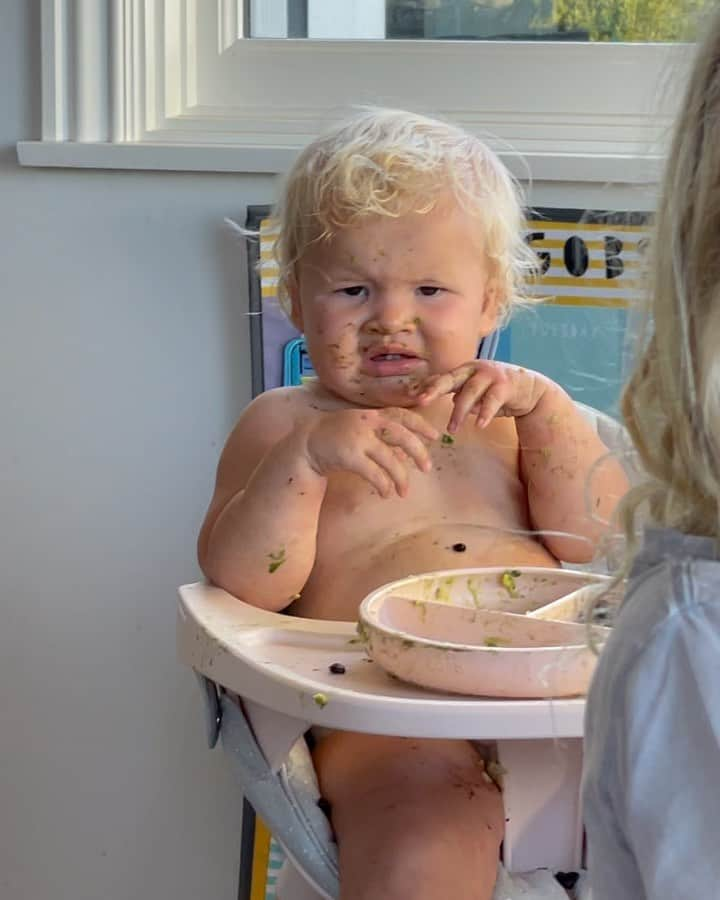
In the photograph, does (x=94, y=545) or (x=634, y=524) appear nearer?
(x=634, y=524)

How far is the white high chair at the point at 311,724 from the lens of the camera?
814mm

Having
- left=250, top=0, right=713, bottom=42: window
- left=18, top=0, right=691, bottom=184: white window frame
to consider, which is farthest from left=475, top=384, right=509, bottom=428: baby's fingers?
left=250, top=0, right=713, bottom=42: window

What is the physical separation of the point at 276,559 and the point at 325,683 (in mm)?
225

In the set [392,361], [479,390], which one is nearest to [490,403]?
[479,390]

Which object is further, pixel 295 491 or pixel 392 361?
pixel 392 361

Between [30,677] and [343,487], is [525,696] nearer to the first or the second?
[343,487]

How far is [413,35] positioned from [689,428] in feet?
3.66

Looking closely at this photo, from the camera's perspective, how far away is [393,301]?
1.14 meters

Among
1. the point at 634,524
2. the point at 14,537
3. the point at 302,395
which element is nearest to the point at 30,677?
the point at 14,537

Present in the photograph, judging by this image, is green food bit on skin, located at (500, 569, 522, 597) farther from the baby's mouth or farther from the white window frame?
the white window frame

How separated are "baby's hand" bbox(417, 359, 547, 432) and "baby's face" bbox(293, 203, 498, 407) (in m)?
0.05

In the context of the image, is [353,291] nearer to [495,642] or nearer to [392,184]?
[392,184]

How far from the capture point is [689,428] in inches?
20.8

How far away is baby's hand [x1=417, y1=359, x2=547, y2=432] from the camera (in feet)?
3.48
